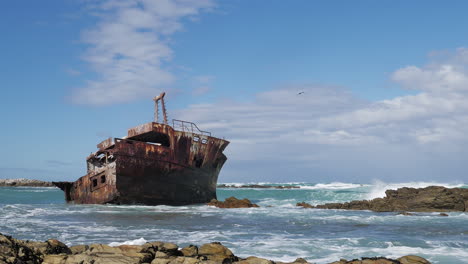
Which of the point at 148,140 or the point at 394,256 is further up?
the point at 148,140

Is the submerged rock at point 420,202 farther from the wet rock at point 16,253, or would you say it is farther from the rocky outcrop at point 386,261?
the wet rock at point 16,253

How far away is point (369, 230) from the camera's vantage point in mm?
14820

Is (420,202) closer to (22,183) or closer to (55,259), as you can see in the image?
(55,259)

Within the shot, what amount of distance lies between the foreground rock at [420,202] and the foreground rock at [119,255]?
17.3 metres

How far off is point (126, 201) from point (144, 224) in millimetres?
8361

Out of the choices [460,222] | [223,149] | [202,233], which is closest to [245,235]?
[202,233]

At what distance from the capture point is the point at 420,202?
79.1 feet

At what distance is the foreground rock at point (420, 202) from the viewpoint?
23.7 metres

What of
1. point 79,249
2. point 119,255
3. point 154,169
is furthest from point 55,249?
point 154,169

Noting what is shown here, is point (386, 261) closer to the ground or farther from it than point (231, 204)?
closer to the ground

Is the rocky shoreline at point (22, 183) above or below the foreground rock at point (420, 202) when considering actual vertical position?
above

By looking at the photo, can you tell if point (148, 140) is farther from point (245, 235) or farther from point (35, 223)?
point (245, 235)

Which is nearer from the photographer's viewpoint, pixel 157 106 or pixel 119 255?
pixel 119 255

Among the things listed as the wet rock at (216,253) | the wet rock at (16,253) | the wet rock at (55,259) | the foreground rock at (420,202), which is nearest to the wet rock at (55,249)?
the wet rock at (16,253)
